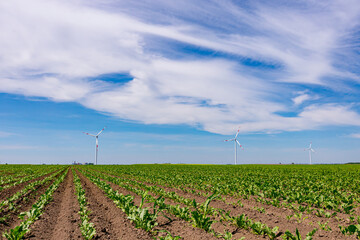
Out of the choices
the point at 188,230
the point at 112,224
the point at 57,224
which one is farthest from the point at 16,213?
the point at 188,230

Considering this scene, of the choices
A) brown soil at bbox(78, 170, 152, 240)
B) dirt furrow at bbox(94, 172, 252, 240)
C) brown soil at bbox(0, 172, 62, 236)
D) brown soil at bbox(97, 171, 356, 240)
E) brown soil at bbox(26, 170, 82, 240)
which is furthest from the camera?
brown soil at bbox(0, 172, 62, 236)

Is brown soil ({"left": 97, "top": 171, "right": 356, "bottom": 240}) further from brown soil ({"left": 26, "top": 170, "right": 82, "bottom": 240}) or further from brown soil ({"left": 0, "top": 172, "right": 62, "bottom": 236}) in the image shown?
brown soil ({"left": 0, "top": 172, "right": 62, "bottom": 236})

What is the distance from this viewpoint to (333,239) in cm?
761

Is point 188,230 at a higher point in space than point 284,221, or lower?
higher

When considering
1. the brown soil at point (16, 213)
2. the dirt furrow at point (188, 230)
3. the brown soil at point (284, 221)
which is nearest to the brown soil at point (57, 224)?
the brown soil at point (16, 213)

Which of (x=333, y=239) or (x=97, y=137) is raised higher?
(x=97, y=137)

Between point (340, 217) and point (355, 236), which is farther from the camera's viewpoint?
point (340, 217)

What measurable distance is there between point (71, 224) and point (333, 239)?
30.7 ft

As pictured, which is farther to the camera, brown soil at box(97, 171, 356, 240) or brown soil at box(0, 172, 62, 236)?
brown soil at box(0, 172, 62, 236)

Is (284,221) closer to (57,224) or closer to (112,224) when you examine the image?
(112,224)

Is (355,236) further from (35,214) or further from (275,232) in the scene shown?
(35,214)

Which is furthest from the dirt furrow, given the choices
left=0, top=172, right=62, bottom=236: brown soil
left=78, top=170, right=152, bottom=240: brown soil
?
left=0, top=172, right=62, bottom=236: brown soil

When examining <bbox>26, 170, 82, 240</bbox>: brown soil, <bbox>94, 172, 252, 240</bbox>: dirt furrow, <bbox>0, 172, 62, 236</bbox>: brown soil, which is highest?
<bbox>94, 172, 252, 240</bbox>: dirt furrow

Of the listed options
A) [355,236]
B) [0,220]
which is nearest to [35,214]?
[0,220]
